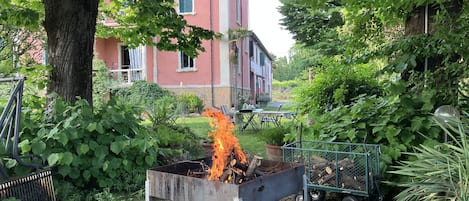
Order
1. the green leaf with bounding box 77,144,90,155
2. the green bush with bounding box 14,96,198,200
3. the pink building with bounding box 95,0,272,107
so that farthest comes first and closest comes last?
1. the pink building with bounding box 95,0,272,107
2. the green leaf with bounding box 77,144,90,155
3. the green bush with bounding box 14,96,198,200

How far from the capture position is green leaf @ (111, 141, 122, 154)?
4227 mm

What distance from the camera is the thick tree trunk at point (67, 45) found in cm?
483

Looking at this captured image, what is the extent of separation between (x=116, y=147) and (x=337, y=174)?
242 centimetres

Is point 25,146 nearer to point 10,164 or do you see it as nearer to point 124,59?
point 10,164

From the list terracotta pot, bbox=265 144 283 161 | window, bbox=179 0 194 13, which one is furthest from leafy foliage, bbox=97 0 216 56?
window, bbox=179 0 194 13

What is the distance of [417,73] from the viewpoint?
4.45 m

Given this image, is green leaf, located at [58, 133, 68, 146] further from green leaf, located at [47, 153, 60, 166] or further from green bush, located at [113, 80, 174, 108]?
green bush, located at [113, 80, 174, 108]

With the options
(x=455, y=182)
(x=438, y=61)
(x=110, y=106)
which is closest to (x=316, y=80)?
(x=438, y=61)

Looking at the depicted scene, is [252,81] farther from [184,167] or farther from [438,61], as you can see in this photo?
[184,167]

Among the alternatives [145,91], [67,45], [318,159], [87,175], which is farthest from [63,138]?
[145,91]

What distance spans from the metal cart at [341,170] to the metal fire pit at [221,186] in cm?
85

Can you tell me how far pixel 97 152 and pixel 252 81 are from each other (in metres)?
22.0

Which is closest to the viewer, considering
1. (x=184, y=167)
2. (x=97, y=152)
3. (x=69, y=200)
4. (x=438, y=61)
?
(x=184, y=167)

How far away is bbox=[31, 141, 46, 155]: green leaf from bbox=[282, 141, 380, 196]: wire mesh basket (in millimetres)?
2556
